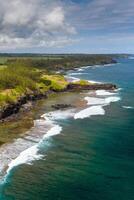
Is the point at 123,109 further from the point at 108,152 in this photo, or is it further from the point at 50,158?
the point at 50,158

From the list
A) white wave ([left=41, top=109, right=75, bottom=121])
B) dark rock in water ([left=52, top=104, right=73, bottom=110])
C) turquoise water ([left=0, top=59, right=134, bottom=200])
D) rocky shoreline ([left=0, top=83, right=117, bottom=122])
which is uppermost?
rocky shoreline ([left=0, top=83, right=117, bottom=122])

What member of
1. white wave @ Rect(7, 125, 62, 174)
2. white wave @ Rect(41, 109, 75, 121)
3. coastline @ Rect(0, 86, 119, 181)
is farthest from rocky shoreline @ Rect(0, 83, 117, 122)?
white wave @ Rect(7, 125, 62, 174)

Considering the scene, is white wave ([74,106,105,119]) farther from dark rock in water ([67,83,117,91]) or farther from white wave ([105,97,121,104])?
dark rock in water ([67,83,117,91])

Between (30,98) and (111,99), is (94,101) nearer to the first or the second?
(111,99)

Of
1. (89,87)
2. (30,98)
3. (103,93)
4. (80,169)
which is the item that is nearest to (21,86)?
(30,98)

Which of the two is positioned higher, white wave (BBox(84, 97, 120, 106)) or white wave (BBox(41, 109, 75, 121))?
white wave (BBox(84, 97, 120, 106))

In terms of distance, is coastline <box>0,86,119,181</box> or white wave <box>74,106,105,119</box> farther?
white wave <box>74,106,105,119</box>
